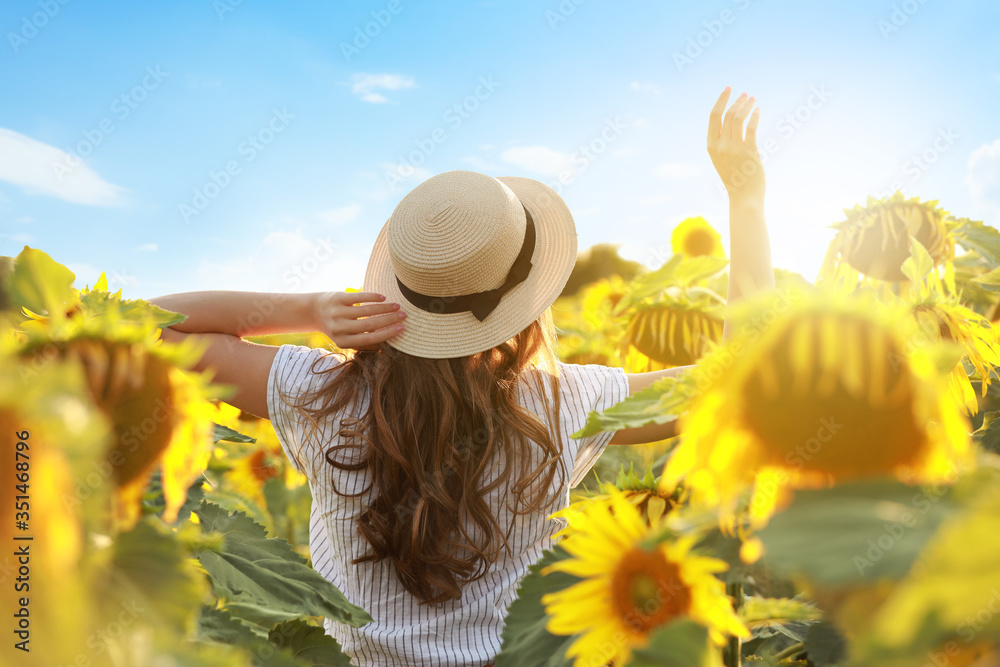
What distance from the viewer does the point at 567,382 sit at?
5.27 feet

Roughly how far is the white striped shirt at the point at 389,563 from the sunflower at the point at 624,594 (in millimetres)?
933

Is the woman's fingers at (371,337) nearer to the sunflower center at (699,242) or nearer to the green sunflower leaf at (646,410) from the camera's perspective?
the green sunflower leaf at (646,410)

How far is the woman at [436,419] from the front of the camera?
4.55ft

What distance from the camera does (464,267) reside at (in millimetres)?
1398

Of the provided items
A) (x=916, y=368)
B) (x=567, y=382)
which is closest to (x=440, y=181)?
(x=567, y=382)

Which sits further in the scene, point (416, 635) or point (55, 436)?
point (416, 635)

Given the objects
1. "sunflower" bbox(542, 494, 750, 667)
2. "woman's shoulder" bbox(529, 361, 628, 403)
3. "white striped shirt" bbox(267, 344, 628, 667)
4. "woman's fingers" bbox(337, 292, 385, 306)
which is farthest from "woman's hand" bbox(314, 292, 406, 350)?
"sunflower" bbox(542, 494, 750, 667)

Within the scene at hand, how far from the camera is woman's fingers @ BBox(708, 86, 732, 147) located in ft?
3.86

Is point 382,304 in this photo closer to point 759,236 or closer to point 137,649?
point 759,236

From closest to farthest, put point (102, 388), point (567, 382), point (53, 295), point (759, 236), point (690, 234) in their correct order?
point (102, 388)
point (53, 295)
point (759, 236)
point (567, 382)
point (690, 234)

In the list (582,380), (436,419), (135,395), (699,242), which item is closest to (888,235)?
(582,380)

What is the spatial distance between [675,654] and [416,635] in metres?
1.16

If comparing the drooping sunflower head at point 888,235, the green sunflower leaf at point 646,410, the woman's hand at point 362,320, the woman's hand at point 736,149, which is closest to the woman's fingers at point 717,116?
the woman's hand at point 736,149

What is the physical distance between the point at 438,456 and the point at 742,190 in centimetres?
74
